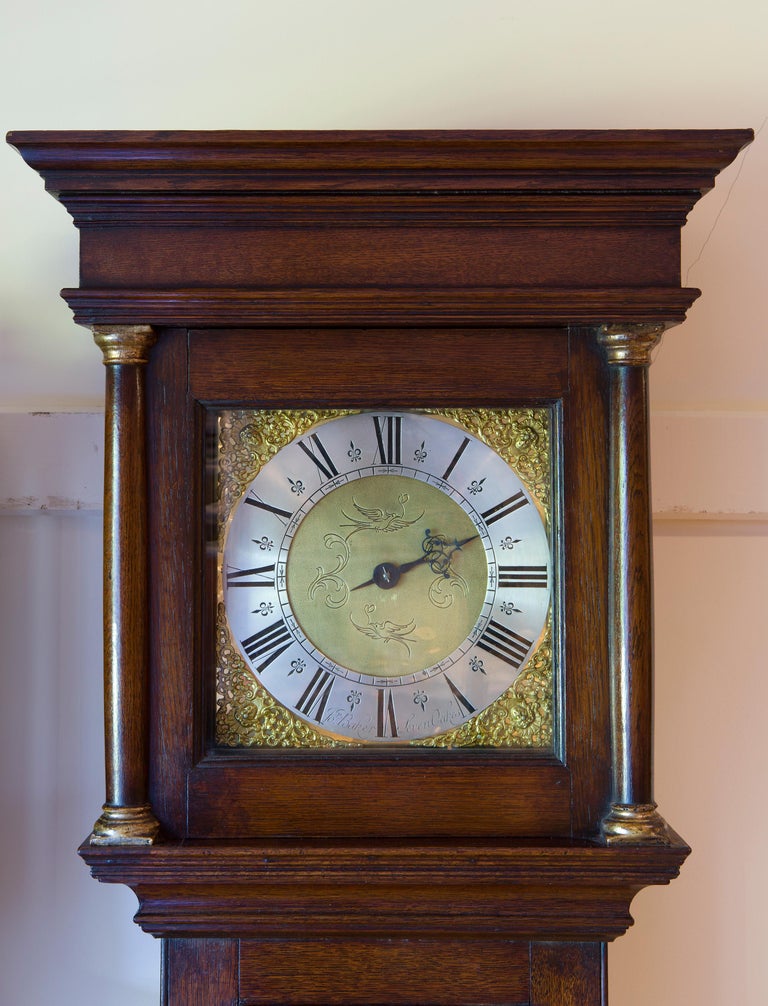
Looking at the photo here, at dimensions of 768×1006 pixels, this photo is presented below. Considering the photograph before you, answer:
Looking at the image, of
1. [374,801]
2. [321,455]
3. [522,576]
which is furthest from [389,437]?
[374,801]

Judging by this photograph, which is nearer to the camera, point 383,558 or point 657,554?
point 383,558

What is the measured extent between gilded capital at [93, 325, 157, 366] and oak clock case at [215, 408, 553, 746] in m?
0.10

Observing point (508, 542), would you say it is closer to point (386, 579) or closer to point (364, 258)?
point (386, 579)

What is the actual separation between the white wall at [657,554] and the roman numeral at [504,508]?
13.6 inches

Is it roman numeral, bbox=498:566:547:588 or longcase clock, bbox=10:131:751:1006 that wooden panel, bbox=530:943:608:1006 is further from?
→ roman numeral, bbox=498:566:547:588

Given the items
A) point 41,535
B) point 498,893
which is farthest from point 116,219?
point 498,893

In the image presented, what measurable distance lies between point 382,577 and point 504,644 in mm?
127

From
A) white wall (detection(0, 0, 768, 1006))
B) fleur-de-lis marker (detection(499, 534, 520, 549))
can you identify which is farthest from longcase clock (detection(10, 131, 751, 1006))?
white wall (detection(0, 0, 768, 1006))

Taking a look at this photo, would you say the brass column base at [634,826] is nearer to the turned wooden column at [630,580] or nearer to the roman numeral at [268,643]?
the turned wooden column at [630,580]

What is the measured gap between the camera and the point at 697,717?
1.23 meters

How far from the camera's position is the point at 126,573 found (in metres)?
0.91

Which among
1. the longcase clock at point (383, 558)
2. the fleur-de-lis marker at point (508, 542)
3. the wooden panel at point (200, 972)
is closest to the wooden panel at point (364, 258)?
the longcase clock at point (383, 558)

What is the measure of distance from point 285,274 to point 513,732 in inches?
18.1

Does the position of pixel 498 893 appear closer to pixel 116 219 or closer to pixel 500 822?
pixel 500 822
